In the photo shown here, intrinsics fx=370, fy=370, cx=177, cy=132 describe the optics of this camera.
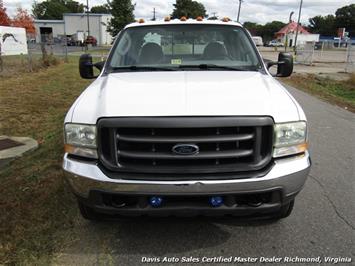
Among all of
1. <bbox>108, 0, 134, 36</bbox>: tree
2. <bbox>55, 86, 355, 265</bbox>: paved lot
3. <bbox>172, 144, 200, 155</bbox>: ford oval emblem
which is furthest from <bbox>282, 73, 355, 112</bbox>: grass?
<bbox>108, 0, 134, 36</bbox>: tree

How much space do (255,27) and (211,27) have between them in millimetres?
132872

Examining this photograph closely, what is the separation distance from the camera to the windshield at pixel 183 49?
4.10 metres

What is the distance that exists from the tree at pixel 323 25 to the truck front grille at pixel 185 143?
5091 inches

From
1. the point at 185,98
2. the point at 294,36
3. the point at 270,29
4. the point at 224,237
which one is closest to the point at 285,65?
the point at 185,98

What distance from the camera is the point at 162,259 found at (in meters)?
3.05

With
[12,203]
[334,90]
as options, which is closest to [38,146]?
Answer: [12,203]

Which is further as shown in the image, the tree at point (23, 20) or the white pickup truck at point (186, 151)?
the tree at point (23, 20)

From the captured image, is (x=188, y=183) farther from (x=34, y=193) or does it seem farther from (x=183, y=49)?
(x=34, y=193)

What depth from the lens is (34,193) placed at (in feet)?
13.8

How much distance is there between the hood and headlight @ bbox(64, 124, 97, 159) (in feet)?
0.20

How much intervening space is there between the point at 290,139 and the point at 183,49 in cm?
198

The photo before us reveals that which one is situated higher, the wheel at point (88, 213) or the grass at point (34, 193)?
the wheel at point (88, 213)

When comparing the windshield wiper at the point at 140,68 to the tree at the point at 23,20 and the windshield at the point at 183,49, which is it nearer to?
the windshield at the point at 183,49

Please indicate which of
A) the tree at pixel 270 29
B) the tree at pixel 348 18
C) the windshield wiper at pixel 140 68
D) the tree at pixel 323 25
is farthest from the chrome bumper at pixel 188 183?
the tree at pixel 323 25
